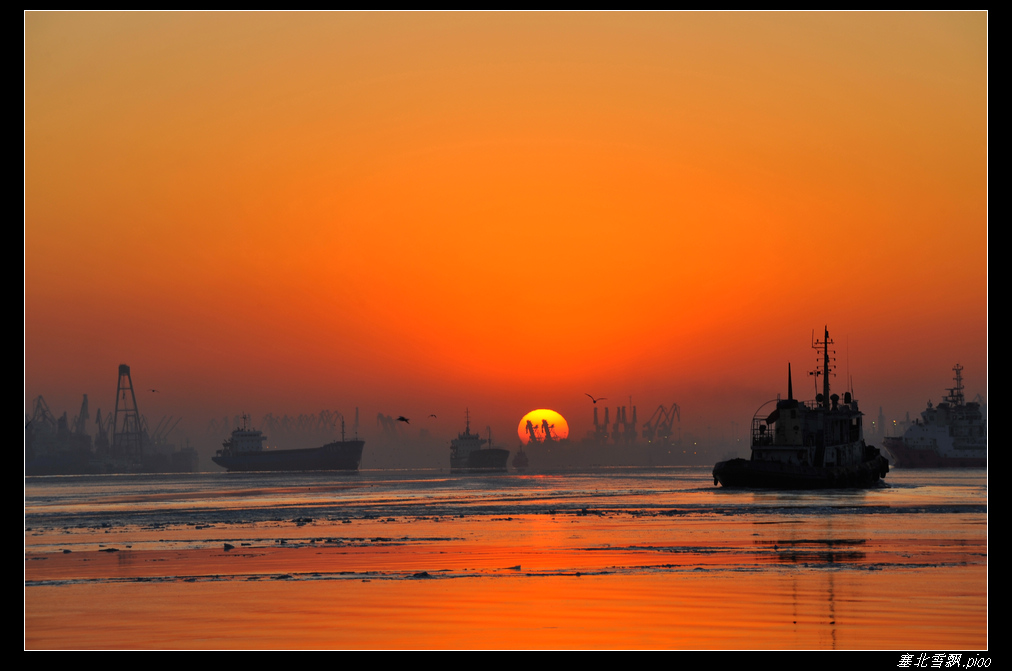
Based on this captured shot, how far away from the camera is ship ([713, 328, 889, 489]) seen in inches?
3445

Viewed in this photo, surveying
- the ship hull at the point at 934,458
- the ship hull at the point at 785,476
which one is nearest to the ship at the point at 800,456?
the ship hull at the point at 785,476

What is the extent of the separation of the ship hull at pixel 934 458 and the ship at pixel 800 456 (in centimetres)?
9913

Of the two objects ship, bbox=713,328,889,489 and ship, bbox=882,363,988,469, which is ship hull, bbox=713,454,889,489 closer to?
ship, bbox=713,328,889,489

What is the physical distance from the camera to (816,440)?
3593 inches

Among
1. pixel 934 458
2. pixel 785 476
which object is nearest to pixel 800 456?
pixel 785 476

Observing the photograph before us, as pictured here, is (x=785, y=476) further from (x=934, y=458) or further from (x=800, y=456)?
(x=934, y=458)

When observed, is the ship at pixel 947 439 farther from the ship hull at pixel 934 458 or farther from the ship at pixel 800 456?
the ship at pixel 800 456

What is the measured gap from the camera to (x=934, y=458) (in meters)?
186

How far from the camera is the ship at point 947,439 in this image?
602 ft

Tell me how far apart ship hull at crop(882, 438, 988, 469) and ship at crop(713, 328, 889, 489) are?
9913 centimetres

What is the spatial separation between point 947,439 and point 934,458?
462 centimetres

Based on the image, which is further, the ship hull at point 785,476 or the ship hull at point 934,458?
the ship hull at point 934,458
